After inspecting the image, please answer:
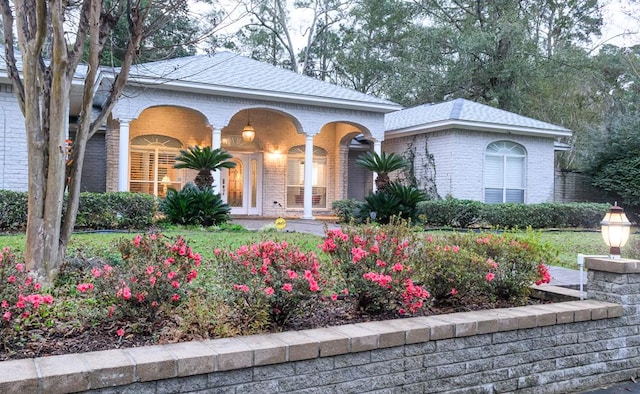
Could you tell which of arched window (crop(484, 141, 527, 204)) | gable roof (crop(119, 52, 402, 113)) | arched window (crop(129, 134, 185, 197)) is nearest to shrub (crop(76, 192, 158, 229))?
gable roof (crop(119, 52, 402, 113))

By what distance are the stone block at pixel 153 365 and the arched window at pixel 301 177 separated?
14.6 m

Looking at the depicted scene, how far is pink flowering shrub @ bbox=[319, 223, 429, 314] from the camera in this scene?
139 inches

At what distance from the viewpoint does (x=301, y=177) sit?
57.8 ft

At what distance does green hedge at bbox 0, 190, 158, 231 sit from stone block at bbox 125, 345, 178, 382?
26.6ft

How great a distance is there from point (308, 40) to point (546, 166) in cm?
1882

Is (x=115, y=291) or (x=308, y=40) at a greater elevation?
(x=308, y=40)

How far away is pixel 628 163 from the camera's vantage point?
17062 millimetres

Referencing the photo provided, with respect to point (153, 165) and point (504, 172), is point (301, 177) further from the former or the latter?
point (504, 172)

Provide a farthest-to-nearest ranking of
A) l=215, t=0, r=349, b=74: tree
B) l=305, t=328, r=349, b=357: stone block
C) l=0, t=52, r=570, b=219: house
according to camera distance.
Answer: l=215, t=0, r=349, b=74: tree, l=0, t=52, r=570, b=219: house, l=305, t=328, r=349, b=357: stone block

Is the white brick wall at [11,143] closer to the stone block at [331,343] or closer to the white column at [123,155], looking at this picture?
the white column at [123,155]

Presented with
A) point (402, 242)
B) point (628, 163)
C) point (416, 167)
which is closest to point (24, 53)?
point (402, 242)

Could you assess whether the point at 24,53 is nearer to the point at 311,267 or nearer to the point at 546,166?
the point at 311,267

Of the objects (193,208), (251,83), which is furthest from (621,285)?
(251,83)

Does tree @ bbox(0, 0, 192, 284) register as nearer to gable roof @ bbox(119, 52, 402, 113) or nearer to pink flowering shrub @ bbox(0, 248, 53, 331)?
pink flowering shrub @ bbox(0, 248, 53, 331)
